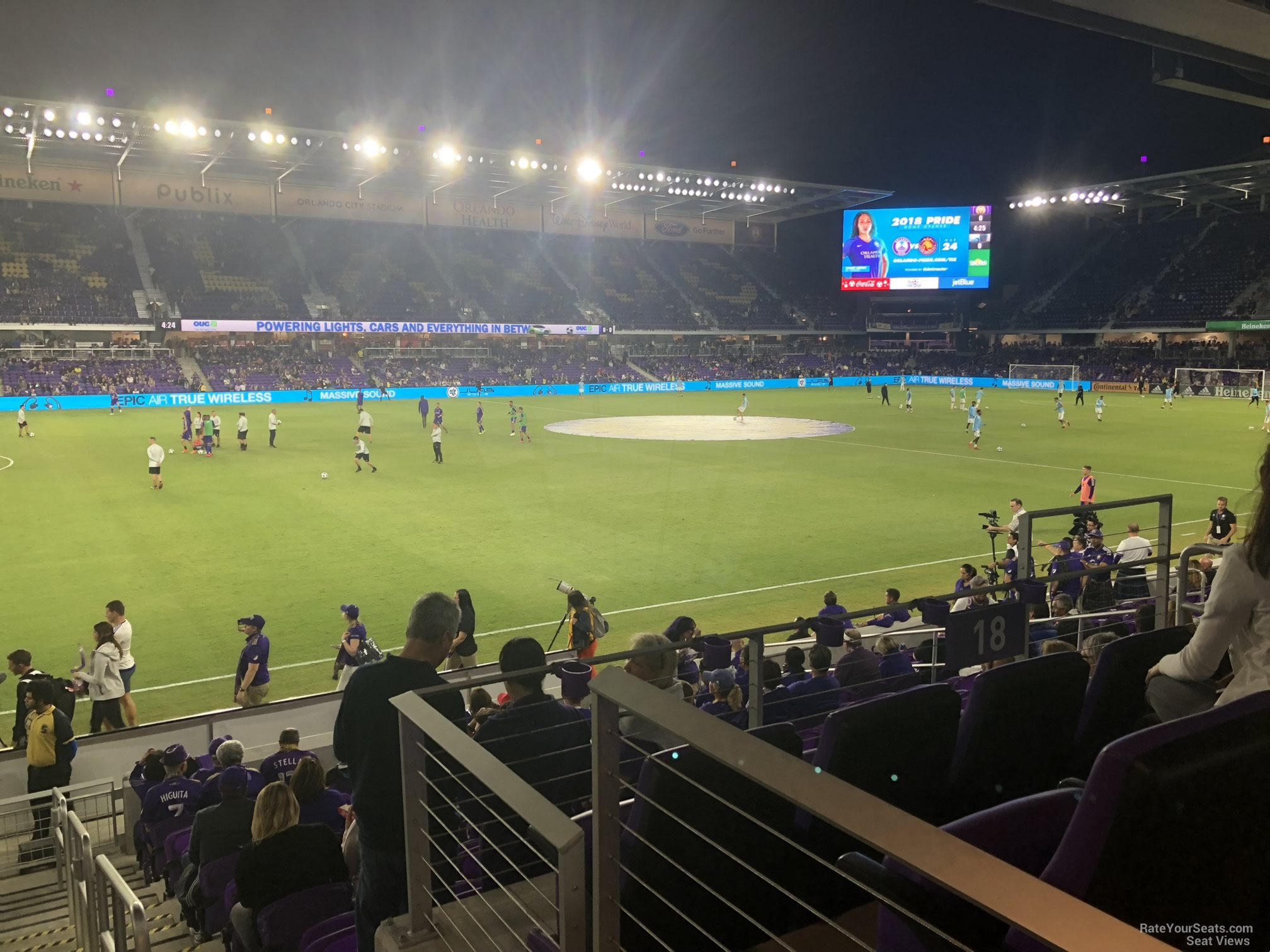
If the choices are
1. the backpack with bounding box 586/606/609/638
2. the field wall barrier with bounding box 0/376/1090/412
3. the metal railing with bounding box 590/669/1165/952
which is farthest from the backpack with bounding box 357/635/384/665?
the field wall barrier with bounding box 0/376/1090/412

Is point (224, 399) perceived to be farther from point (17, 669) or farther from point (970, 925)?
point (970, 925)

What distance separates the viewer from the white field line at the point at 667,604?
12305 millimetres

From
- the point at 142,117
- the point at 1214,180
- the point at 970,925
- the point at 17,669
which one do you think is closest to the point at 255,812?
the point at 970,925

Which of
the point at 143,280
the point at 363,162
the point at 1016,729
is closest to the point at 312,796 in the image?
the point at 1016,729

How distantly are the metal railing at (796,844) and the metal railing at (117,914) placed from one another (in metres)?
2.45

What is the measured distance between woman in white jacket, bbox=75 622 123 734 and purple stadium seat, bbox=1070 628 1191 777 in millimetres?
10648

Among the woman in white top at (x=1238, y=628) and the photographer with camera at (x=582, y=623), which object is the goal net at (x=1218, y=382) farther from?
the woman in white top at (x=1238, y=628)

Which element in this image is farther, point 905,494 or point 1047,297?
point 1047,297

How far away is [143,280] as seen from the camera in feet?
207

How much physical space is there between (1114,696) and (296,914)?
4386 mm

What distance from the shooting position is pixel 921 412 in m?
50.5

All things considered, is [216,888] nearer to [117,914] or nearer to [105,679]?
[117,914]

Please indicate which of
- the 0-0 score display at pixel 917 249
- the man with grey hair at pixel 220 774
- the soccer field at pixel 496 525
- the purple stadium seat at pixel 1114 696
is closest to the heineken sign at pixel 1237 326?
the 0-0 score display at pixel 917 249

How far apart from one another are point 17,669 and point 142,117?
47904mm
